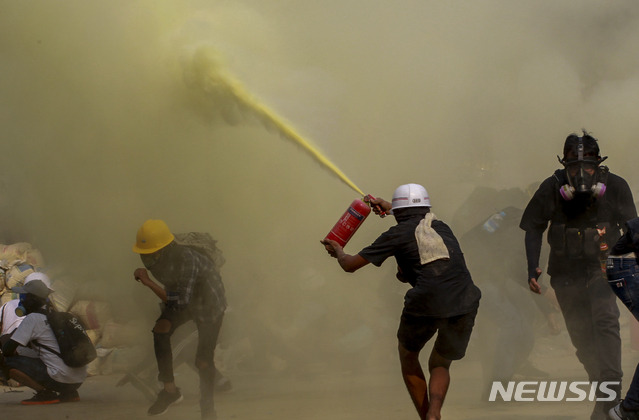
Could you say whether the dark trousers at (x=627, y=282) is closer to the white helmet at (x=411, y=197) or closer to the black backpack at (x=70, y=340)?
the white helmet at (x=411, y=197)

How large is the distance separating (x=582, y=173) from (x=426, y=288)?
143 cm

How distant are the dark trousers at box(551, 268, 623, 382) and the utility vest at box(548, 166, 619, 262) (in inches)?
5.4

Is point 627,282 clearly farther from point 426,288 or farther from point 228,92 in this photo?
point 228,92

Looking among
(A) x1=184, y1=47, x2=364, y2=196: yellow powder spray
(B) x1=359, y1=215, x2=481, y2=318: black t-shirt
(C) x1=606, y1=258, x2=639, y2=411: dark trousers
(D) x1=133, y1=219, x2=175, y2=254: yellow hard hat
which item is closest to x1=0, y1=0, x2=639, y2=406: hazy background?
(A) x1=184, y1=47, x2=364, y2=196: yellow powder spray

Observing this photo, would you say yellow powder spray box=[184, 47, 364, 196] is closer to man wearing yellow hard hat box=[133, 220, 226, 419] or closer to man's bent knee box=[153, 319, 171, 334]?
man wearing yellow hard hat box=[133, 220, 226, 419]

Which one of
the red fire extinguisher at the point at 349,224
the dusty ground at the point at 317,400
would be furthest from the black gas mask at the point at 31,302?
the red fire extinguisher at the point at 349,224

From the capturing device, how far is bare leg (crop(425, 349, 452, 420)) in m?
3.66

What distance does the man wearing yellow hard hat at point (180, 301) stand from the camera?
470 centimetres

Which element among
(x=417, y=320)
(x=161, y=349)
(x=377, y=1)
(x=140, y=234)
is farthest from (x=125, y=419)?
(x=377, y=1)

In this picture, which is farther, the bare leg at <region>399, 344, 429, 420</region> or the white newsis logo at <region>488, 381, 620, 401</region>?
the white newsis logo at <region>488, 381, 620, 401</region>

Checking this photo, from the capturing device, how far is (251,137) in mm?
→ 5898

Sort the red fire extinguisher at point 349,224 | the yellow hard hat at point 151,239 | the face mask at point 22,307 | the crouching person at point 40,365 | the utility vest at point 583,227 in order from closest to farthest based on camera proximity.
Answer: the red fire extinguisher at point 349,224 < the utility vest at point 583,227 < the yellow hard hat at point 151,239 < the crouching person at point 40,365 < the face mask at point 22,307

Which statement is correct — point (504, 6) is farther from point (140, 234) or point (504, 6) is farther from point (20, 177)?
point (20, 177)

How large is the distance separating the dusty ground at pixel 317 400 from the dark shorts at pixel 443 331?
3.43 feet
